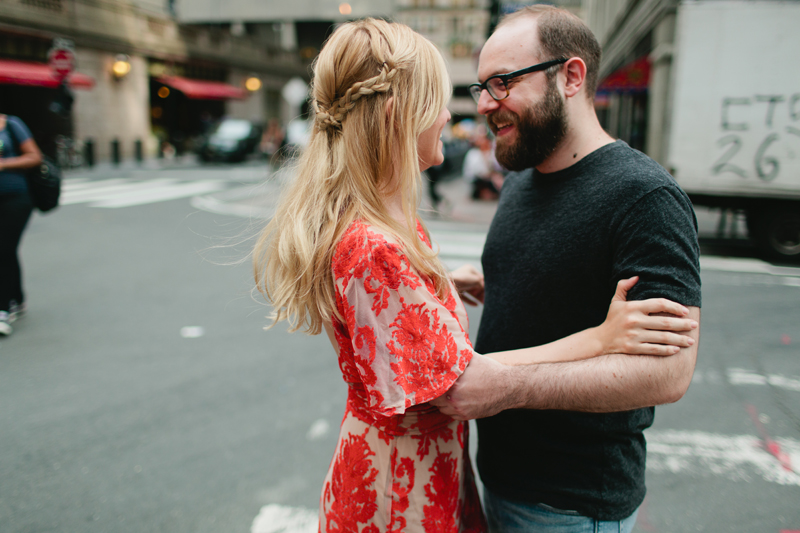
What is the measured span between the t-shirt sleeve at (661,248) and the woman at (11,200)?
19.2 feet

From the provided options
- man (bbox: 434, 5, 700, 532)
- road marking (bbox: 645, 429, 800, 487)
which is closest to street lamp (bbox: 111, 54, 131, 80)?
road marking (bbox: 645, 429, 800, 487)

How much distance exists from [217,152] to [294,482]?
24902mm

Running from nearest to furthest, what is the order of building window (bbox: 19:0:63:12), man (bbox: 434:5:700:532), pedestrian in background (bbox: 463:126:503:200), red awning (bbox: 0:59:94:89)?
man (bbox: 434:5:700:532)
pedestrian in background (bbox: 463:126:503:200)
red awning (bbox: 0:59:94:89)
building window (bbox: 19:0:63:12)

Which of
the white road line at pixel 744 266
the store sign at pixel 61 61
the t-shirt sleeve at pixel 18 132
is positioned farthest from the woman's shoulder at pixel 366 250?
the store sign at pixel 61 61

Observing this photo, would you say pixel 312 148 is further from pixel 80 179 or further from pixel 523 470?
pixel 80 179

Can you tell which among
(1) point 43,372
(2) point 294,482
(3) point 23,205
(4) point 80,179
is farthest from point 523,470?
(4) point 80,179

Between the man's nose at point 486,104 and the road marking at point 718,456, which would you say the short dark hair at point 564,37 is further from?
the road marking at point 718,456

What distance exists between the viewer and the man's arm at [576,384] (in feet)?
4.36

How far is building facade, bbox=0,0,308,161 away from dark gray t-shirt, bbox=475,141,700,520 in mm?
17285

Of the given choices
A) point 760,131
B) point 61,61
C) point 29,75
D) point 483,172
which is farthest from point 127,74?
point 760,131

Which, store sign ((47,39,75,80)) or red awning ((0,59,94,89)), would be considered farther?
red awning ((0,59,94,89))

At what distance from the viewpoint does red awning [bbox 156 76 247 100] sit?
29.5 meters

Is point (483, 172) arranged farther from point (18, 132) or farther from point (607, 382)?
point (607, 382)

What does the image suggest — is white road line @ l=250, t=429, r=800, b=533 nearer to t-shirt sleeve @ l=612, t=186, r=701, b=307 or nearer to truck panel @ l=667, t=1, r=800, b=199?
t-shirt sleeve @ l=612, t=186, r=701, b=307
